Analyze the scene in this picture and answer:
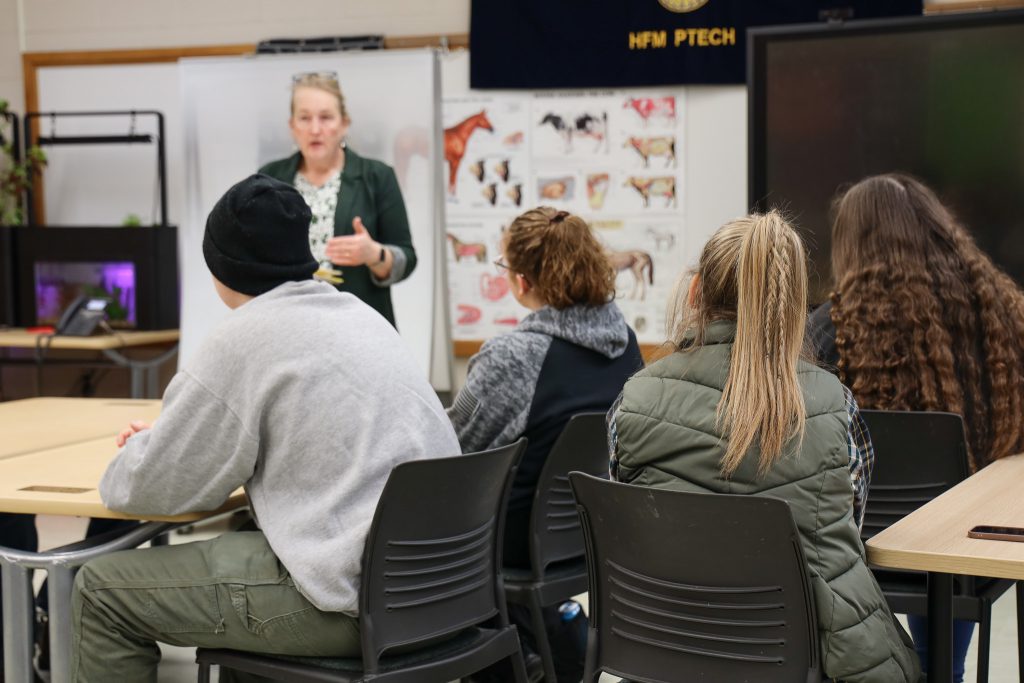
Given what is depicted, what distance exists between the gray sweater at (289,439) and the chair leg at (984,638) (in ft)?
3.81

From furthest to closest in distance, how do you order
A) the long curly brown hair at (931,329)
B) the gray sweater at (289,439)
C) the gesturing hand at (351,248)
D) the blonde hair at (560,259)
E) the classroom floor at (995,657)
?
1. the gesturing hand at (351,248)
2. the classroom floor at (995,657)
3. the blonde hair at (560,259)
4. the long curly brown hair at (931,329)
5. the gray sweater at (289,439)

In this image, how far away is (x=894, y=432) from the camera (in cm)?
226

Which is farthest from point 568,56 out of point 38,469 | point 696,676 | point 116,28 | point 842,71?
point 696,676

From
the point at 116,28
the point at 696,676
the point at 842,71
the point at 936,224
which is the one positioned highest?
the point at 116,28

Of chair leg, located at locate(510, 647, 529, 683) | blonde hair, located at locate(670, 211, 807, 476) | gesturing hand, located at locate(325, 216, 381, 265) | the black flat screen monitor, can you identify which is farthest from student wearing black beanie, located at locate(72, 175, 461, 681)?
the black flat screen monitor

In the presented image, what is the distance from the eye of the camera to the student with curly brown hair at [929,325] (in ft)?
7.54

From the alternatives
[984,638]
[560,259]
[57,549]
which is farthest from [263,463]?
[984,638]

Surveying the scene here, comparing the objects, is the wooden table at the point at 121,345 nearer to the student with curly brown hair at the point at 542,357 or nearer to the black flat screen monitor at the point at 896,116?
the black flat screen monitor at the point at 896,116

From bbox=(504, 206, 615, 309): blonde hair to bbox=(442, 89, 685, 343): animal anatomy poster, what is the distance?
2393 mm

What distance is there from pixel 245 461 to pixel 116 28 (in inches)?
174

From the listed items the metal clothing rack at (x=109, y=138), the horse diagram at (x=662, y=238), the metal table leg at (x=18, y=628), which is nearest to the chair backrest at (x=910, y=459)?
the metal table leg at (x=18, y=628)

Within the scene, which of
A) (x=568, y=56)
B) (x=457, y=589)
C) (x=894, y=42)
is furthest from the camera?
(x=568, y=56)

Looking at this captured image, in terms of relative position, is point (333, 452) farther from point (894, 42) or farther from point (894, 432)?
point (894, 42)

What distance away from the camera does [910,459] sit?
227 cm
